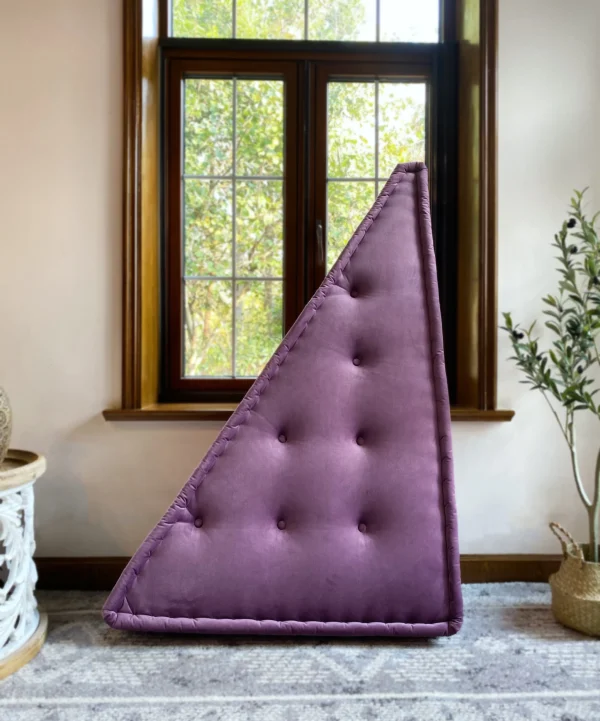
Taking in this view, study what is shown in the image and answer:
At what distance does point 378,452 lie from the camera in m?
1.33

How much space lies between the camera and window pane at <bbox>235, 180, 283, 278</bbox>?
5.99 ft

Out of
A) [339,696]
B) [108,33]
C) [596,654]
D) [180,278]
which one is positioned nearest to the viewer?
[339,696]

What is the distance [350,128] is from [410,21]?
0.41 meters

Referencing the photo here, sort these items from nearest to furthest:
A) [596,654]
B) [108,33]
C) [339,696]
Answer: [339,696] → [596,654] → [108,33]

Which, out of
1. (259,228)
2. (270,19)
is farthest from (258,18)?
(259,228)

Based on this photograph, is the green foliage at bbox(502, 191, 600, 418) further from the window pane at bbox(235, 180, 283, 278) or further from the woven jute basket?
the window pane at bbox(235, 180, 283, 278)

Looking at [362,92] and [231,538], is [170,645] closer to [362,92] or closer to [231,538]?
[231,538]

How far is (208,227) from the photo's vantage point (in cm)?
183

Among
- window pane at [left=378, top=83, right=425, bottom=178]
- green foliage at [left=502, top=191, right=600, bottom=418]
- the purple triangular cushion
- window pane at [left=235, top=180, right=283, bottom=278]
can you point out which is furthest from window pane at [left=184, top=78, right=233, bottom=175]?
green foliage at [left=502, top=191, right=600, bottom=418]

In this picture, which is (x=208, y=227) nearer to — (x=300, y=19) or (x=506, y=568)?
(x=300, y=19)

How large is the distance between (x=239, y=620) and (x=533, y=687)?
0.64m

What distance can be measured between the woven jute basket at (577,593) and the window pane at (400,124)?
50.1 inches

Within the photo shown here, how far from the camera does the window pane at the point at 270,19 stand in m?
1.80

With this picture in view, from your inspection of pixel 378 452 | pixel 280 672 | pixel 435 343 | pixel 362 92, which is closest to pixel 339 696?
pixel 280 672
